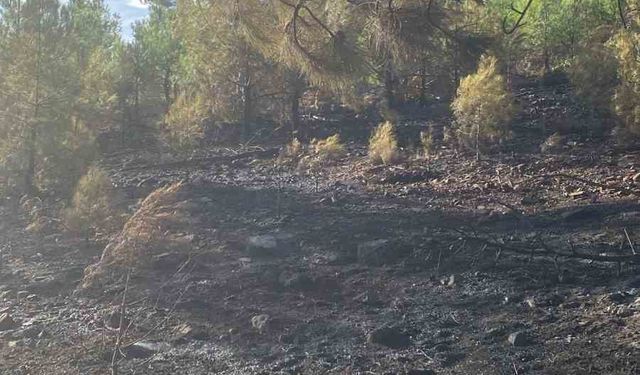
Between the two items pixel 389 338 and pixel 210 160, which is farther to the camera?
pixel 210 160

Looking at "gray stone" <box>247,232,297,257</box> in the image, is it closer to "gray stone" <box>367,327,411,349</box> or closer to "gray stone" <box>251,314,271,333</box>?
"gray stone" <box>251,314,271,333</box>

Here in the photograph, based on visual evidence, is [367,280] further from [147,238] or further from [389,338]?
[147,238]

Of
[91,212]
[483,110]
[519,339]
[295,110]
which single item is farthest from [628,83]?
[519,339]

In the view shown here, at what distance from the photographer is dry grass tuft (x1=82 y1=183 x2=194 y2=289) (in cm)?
783

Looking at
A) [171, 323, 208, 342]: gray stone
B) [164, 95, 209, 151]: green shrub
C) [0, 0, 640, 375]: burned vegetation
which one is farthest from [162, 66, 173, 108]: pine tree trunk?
[171, 323, 208, 342]: gray stone

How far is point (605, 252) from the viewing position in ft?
31.9

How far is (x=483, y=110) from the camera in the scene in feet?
54.7

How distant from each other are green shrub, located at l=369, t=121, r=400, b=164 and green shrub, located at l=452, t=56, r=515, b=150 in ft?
4.21

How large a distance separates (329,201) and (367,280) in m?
4.55

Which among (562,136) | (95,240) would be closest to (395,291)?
(95,240)

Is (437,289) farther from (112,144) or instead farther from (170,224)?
(112,144)

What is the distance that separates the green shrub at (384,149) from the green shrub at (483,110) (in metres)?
1.28

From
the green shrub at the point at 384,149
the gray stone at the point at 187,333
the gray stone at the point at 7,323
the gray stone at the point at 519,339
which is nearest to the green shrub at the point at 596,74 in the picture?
the green shrub at the point at 384,149

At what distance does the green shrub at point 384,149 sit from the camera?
17.2 meters
